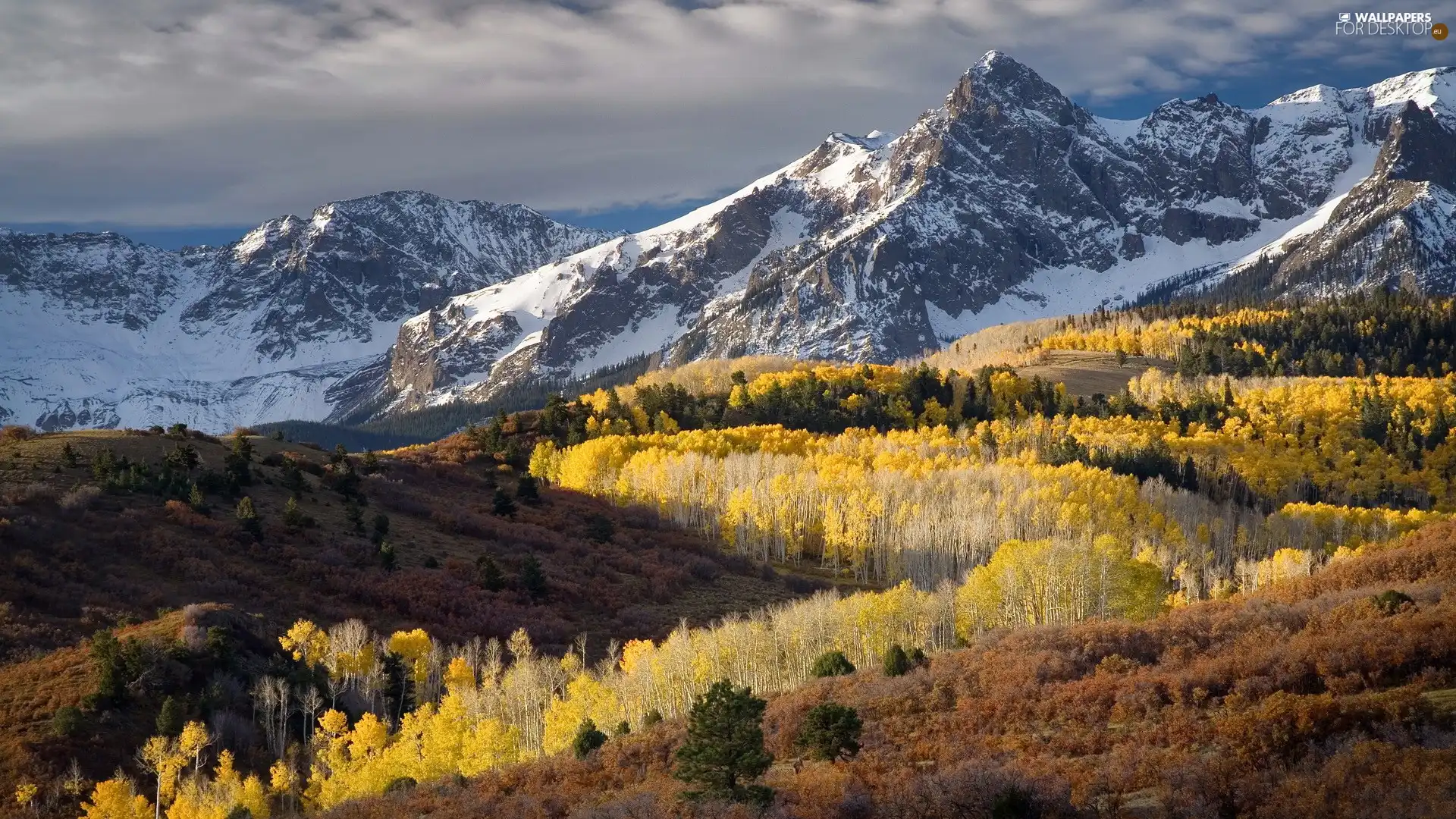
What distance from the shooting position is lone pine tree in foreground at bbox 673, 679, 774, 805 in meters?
35.5

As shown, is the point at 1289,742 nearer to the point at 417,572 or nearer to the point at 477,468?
the point at 417,572

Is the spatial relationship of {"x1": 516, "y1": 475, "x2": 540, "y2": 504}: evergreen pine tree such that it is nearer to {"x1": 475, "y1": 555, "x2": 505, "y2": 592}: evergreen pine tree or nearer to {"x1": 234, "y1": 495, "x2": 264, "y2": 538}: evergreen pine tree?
{"x1": 475, "y1": 555, "x2": 505, "y2": 592}: evergreen pine tree

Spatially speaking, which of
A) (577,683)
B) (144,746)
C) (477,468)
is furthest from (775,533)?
(144,746)

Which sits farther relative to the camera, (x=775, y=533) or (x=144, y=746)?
(x=775, y=533)

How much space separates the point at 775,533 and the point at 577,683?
71.9m

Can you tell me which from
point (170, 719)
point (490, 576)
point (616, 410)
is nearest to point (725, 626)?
point (490, 576)

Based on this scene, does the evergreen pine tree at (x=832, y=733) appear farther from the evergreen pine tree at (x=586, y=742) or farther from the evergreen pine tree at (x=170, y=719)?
the evergreen pine tree at (x=170, y=719)

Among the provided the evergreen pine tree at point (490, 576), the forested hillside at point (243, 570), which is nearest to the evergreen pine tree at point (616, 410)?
the forested hillside at point (243, 570)

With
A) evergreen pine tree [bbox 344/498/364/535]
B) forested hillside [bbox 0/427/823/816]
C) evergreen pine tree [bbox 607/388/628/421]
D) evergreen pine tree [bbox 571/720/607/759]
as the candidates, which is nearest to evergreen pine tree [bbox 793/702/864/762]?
evergreen pine tree [bbox 571/720/607/759]

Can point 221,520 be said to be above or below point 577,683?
above

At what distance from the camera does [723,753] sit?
35562 mm

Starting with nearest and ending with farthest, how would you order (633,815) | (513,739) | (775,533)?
(633,815) → (513,739) → (775,533)

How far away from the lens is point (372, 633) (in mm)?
81062

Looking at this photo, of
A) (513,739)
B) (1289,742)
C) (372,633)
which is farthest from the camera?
(372,633)
